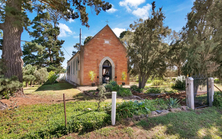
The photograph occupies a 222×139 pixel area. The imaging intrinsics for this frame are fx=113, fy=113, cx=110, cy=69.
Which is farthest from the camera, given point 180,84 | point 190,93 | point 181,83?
point 180,84

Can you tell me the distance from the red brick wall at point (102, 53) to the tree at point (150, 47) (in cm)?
495

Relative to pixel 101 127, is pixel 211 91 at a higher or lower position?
higher

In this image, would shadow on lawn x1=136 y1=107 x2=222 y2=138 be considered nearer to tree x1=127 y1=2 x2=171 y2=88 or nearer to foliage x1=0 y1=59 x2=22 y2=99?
tree x1=127 y1=2 x2=171 y2=88

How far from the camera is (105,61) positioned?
16016 millimetres

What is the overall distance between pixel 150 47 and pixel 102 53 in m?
7.00

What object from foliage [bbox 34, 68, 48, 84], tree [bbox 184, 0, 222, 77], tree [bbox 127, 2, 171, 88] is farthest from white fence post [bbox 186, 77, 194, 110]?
foliage [bbox 34, 68, 48, 84]

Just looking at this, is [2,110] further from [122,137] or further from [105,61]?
[105,61]

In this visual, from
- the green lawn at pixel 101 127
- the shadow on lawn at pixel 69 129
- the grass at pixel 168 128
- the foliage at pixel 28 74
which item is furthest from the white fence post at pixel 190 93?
the foliage at pixel 28 74

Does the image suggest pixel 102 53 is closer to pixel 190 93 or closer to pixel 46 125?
pixel 190 93

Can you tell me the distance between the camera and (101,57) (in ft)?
49.7

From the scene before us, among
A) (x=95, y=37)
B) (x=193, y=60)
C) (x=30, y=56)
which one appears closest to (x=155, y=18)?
(x=193, y=60)

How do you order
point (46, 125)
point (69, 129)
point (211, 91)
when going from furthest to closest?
point (211, 91) → point (46, 125) → point (69, 129)

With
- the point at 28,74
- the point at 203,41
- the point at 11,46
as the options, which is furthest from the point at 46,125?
the point at 28,74

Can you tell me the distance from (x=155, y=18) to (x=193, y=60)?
5.04 meters
